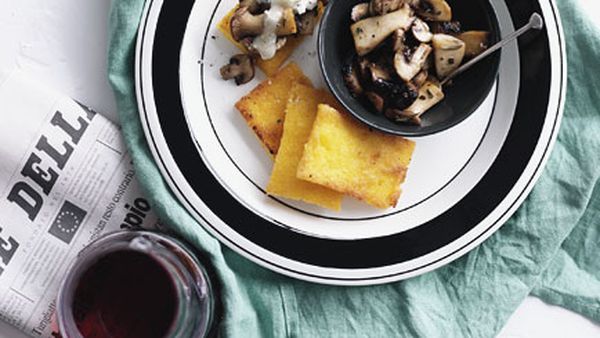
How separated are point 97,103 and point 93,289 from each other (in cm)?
39

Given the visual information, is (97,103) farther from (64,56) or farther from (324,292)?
(324,292)

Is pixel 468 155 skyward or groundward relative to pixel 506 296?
skyward

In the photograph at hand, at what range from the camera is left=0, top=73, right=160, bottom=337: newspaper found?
157cm

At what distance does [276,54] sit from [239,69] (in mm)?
71

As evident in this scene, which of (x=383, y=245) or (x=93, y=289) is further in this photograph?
(x=383, y=245)

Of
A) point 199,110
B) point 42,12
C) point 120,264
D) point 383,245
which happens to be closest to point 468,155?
point 383,245

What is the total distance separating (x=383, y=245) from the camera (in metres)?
1.58

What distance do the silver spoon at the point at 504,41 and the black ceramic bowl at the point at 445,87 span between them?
0.02 meters

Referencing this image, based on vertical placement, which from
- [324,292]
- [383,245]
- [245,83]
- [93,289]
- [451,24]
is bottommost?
[93,289]

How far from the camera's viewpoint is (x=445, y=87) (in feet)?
5.14

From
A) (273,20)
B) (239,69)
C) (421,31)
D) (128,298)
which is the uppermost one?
(421,31)

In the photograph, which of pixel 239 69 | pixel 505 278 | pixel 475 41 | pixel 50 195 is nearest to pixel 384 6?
pixel 475 41

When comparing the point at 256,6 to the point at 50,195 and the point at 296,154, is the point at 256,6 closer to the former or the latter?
the point at 296,154

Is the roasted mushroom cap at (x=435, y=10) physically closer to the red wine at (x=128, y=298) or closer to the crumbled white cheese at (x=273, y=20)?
the crumbled white cheese at (x=273, y=20)
